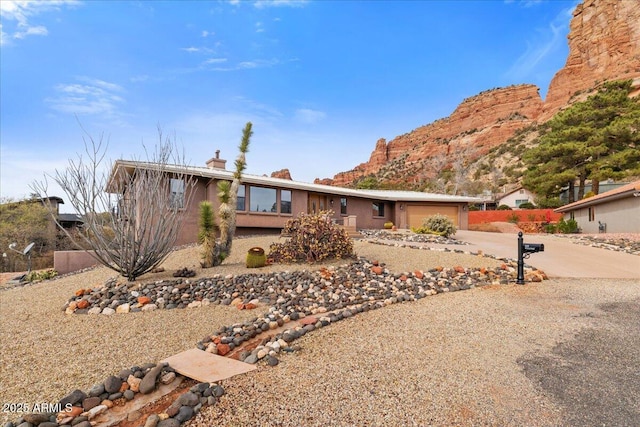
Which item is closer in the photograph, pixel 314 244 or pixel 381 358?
pixel 381 358

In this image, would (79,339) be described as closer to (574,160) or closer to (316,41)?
(316,41)

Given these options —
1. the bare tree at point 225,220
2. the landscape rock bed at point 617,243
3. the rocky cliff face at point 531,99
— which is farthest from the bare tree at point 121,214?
the rocky cliff face at point 531,99

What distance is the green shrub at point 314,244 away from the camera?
8977 mm

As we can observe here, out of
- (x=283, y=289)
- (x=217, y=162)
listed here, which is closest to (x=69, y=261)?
(x=217, y=162)

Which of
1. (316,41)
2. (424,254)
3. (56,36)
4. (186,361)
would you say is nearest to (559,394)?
(186,361)

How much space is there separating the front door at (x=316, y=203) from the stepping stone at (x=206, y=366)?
49.0ft

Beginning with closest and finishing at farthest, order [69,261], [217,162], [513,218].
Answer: [69,261], [217,162], [513,218]

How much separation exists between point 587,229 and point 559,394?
77.5ft

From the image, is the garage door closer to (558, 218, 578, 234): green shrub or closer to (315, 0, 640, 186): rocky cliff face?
(558, 218, 578, 234): green shrub

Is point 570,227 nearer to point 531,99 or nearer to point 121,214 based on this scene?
point 121,214

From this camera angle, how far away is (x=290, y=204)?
57.6ft

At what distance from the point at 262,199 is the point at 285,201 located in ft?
4.66

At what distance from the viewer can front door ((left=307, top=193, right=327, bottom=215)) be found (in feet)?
61.5

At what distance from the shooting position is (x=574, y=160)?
88.0ft
